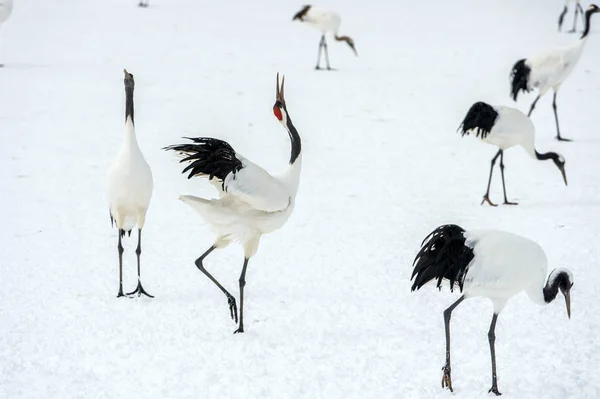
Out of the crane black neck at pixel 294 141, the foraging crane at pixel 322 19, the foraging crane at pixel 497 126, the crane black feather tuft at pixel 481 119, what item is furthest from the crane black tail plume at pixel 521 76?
the crane black neck at pixel 294 141

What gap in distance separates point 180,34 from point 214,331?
298 inches

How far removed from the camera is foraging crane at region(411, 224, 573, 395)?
3.16 meters

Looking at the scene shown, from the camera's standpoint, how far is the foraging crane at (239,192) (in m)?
3.59

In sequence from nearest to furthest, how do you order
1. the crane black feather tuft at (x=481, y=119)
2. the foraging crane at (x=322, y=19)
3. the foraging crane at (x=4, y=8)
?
the crane black feather tuft at (x=481, y=119) < the foraging crane at (x=4, y=8) < the foraging crane at (x=322, y=19)

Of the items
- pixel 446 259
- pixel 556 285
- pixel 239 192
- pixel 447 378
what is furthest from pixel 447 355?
pixel 239 192

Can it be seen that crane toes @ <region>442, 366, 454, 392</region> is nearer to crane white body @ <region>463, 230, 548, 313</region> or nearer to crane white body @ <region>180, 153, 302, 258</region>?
crane white body @ <region>463, 230, 548, 313</region>

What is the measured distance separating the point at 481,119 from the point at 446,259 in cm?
237

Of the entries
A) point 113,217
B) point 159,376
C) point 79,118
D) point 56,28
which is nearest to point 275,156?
point 79,118

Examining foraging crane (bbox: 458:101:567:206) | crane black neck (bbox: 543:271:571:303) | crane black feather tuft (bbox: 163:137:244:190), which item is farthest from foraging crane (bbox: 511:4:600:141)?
crane black feather tuft (bbox: 163:137:244:190)

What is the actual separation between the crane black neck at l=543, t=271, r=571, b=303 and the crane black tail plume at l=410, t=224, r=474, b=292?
1.32ft

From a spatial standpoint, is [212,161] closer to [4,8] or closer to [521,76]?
[521,76]

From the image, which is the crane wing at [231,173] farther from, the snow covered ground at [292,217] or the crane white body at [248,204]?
the snow covered ground at [292,217]

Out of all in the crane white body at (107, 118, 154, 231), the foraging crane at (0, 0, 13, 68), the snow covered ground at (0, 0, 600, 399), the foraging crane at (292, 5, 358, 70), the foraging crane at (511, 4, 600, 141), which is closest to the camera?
the snow covered ground at (0, 0, 600, 399)

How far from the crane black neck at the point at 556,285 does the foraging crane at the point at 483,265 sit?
60mm
